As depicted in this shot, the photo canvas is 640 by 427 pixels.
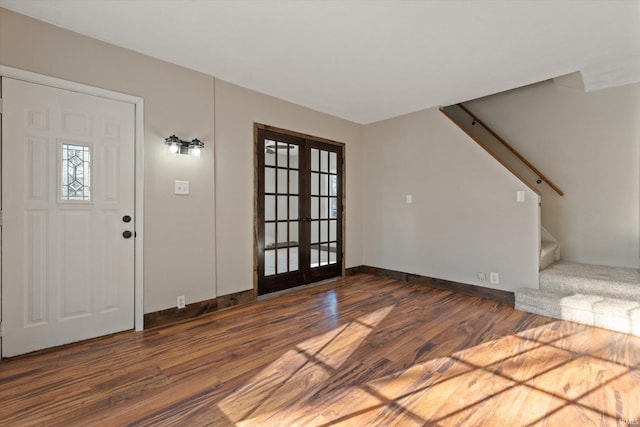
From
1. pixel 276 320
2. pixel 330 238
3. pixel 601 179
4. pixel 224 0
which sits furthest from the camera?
pixel 330 238

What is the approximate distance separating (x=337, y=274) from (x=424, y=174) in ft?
6.59

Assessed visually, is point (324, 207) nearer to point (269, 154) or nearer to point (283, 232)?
point (283, 232)

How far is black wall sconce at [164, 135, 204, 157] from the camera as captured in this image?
2.85m

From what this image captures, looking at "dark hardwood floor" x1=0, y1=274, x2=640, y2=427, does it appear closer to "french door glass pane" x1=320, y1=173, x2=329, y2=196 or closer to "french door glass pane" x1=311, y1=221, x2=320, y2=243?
"french door glass pane" x1=311, y1=221, x2=320, y2=243

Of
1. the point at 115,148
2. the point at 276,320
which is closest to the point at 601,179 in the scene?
the point at 276,320

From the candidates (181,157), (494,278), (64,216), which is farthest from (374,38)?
(494,278)

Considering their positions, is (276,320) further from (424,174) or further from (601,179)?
(601,179)

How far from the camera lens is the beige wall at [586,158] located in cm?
352

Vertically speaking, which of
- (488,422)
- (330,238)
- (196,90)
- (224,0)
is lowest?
(488,422)

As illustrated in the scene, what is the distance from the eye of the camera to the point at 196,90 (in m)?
3.10

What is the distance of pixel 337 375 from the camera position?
2.00 m

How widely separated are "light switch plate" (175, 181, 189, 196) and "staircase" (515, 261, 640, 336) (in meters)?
3.77

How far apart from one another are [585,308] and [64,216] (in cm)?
477

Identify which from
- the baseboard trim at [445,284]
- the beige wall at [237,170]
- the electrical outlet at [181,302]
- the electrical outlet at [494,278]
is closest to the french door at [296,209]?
the beige wall at [237,170]
